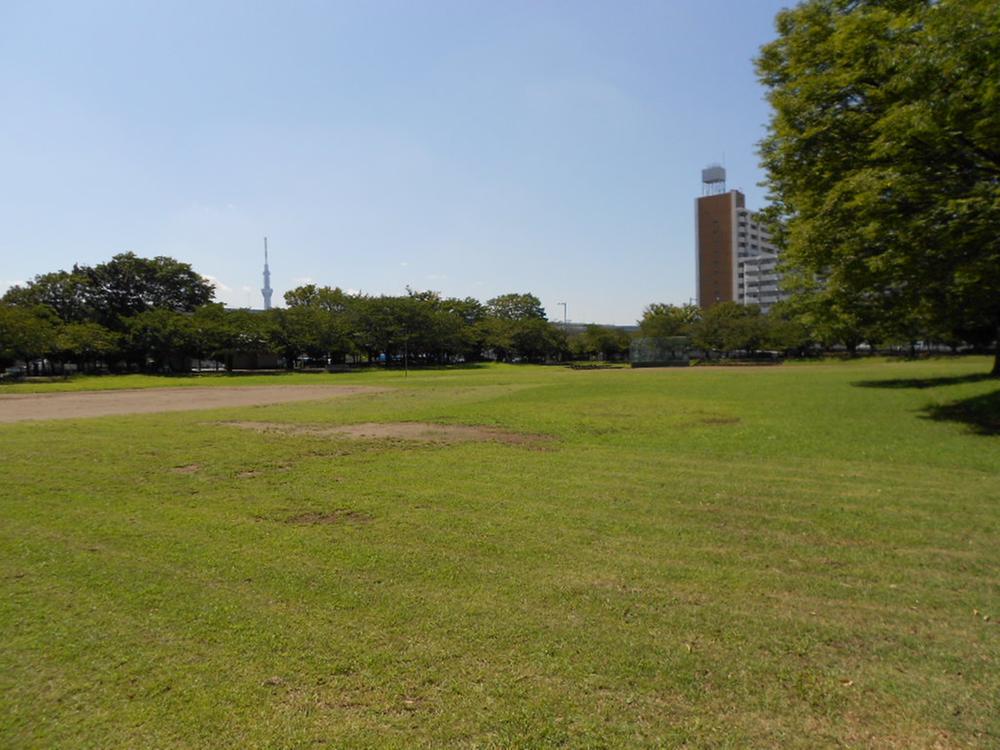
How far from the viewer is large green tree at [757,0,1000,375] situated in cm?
1120

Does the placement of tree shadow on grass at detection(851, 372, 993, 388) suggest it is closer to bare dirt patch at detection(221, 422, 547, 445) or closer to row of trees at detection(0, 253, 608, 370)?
bare dirt patch at detection(221, 422, 547, 445)

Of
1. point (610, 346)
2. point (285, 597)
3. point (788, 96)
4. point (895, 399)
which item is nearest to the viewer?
point (285, 597)

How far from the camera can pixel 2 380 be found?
50.9 metres

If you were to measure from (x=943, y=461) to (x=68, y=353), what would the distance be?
7391 centimetres

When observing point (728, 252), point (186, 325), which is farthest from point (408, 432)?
point (728, 252)

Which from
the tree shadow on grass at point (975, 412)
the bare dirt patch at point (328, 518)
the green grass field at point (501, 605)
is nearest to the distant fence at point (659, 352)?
the tree shadow on grass at point (975, 412)

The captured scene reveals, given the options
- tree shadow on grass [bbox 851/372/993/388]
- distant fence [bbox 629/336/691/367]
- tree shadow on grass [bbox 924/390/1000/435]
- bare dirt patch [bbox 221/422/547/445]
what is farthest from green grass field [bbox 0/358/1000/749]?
distant fence [bbox 629/336/691/367]

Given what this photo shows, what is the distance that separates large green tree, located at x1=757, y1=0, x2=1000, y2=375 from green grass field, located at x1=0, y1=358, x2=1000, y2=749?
615 cm

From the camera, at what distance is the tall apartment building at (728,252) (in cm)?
14050

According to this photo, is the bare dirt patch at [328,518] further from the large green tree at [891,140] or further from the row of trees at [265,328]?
the row of trees at [265,328]

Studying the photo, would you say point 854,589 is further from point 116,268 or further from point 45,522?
point 116,268

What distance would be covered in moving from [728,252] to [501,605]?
513 feet

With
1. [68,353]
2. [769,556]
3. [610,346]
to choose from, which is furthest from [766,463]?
[610,346]

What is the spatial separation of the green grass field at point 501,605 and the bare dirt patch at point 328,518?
0.20ft
